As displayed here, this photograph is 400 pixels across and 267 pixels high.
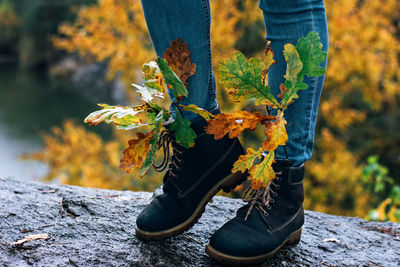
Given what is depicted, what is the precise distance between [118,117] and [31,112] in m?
16.0

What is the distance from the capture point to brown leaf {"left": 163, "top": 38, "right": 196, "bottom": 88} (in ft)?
3.43

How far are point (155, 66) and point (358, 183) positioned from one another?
6.17 metres

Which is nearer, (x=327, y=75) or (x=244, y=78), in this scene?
(x=244, y=78)

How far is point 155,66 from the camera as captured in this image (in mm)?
1057

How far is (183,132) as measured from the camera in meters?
1.03

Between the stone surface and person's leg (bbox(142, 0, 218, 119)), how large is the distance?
0.37 meters

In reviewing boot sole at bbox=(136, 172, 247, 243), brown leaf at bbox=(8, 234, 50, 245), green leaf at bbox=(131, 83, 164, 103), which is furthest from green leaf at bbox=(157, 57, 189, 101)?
brown leaf at bbox=(8, 234, 50, 245)

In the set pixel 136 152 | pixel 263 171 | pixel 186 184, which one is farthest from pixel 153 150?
pixel 263 171

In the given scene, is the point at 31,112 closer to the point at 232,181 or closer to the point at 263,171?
the point at 232,181

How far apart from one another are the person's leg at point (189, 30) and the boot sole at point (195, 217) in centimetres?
21

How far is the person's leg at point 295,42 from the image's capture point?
105 centimetres

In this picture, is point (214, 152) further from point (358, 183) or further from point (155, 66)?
point (358, 183)

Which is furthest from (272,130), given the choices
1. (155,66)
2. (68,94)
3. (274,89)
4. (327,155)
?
(68,94)

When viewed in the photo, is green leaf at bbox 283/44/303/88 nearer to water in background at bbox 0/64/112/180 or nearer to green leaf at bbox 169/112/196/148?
green leaf at bbox 169/112/196/148
